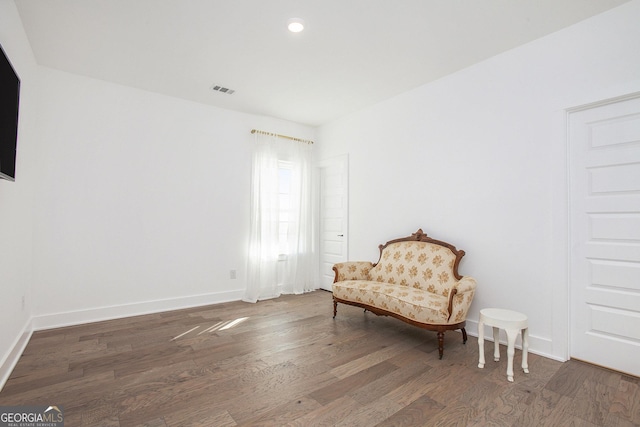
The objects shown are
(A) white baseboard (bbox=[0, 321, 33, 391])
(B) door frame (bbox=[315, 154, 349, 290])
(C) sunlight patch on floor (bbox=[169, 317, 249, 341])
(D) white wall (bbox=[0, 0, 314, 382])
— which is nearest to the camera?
(A) white baseboard (bbox=[0, 321, 33, 391])

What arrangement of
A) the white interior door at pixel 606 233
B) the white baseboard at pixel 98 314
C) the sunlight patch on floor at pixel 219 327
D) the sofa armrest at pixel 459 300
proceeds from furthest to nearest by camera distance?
the sunlight patch on floor at pixel 219 327
the sofa armrest at pixel 459 300
the white baseboard at pixel 98 314
the white interior door at pixel 606 233

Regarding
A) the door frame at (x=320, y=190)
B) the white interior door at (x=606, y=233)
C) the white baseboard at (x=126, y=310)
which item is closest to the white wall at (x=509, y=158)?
the white interior door at (x=606, y=233)

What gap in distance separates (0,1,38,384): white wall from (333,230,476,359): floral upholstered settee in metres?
2.96

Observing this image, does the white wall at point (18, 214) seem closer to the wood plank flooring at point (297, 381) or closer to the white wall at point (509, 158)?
the wood plank flooring at point (297, 381)

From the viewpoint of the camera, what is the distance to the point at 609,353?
246 centimetres

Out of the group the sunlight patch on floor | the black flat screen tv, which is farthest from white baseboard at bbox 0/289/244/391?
the black flat screen tv

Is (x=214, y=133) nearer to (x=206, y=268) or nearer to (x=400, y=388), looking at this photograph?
(x=206, y=268)

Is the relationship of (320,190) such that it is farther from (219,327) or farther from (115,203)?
(115,203)

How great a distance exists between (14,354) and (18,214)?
118 centimetres

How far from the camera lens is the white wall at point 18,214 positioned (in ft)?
7.55

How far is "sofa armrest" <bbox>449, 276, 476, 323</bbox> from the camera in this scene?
9.04ft

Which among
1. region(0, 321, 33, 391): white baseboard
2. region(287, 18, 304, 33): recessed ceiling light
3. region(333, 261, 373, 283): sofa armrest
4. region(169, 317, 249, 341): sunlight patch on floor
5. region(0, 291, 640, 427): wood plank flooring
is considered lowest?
region(169, 317, 249, 341): sunlight patch on floor

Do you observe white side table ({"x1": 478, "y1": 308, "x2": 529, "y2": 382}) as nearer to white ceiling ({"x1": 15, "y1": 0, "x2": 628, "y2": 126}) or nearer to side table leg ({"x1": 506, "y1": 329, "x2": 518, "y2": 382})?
side table leg ({"x1": 506, "y1": 329, "x2": 518, "y2": 382})

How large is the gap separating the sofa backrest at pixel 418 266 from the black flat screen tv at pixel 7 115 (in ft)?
11.5
